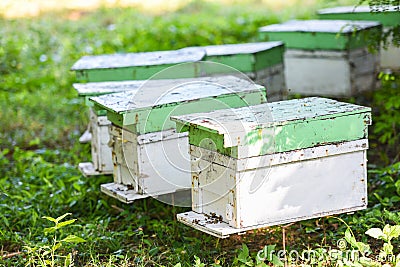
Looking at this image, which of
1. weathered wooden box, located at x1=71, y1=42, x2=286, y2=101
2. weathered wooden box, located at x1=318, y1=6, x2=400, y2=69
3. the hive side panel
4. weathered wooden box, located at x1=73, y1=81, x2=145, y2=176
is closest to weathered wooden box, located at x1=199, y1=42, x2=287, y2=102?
weathered wooden box, located at x1=71, y1=42, x2=286, y2=101

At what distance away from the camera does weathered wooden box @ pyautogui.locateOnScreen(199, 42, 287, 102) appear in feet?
16.3

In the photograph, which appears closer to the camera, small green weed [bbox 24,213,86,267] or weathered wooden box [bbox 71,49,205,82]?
small green weed [bbox 24,213,86,267]

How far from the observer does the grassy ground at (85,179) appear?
12.7 feet

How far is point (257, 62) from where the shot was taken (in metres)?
5.01

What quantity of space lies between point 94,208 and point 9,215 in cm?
56

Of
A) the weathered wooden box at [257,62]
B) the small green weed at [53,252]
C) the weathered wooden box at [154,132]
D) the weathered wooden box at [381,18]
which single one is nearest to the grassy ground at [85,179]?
the small green weed at [53,252]

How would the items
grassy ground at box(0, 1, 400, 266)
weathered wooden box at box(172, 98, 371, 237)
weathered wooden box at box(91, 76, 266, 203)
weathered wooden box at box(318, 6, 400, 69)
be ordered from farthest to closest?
weathered wooden box at box(318, 6, 400, 69) < grassy ground at box(0, 1, 400, 266) < weathered wooden box at box(91, 76, 266, 203) < weathered wooden box at box(172, 98, 371, 237)

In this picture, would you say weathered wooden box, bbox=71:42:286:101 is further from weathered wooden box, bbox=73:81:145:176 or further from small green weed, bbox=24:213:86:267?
small green weed, bbox=24:213:86:267

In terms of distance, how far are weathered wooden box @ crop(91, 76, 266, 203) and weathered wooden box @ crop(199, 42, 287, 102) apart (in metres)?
0.93

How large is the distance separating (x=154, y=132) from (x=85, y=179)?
154 cm

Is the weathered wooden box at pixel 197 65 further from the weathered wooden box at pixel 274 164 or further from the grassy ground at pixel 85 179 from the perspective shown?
the weathered wooden box at pixel 274 164

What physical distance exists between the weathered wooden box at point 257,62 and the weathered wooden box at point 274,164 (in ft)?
5.03

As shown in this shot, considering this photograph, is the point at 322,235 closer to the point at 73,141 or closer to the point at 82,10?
A: the point at 73,141

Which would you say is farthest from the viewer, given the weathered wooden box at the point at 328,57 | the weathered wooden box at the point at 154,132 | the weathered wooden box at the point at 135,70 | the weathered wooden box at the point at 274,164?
the weathered wooden box at the point at 328,57
